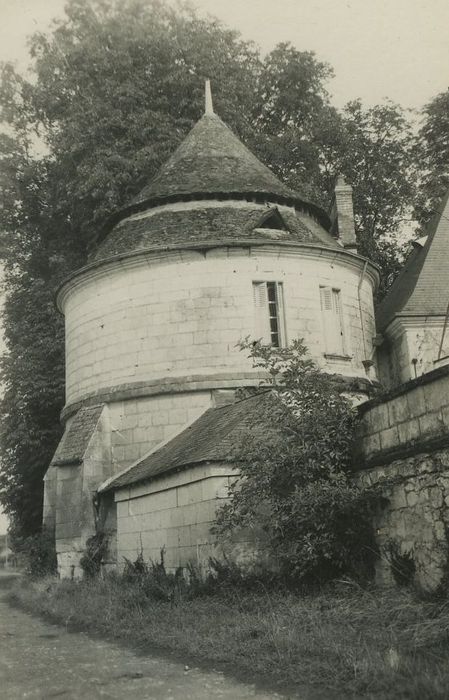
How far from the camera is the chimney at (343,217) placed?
2172 centimetres

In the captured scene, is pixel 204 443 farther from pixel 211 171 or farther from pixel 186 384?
pixel 211 171

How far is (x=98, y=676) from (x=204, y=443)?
583 cm

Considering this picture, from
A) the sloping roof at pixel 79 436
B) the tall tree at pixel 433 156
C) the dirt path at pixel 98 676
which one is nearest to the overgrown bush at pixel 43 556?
the sloping roof at pixel 79 436

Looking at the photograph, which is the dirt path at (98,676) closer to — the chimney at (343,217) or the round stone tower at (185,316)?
the round stone tower at (185,316)

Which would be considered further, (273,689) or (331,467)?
(331,467)

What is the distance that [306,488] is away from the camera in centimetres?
905

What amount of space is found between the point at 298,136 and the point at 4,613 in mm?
21082

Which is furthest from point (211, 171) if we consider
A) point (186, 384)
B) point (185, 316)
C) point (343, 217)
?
point (186, 384)

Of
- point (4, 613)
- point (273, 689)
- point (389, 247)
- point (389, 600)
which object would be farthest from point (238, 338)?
point (389, 247)

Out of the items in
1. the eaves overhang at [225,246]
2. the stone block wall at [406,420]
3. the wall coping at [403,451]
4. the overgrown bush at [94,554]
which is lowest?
the overgrown bush at [94,554]

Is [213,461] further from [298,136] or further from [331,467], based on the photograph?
[298,136]

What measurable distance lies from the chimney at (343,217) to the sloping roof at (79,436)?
9.17m

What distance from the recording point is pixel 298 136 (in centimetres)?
2866

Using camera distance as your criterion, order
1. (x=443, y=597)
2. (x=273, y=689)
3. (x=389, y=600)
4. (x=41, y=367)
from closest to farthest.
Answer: (x=273, y=689), (x=443, y=597), (x=389, y=600), (x=41, y=367)
